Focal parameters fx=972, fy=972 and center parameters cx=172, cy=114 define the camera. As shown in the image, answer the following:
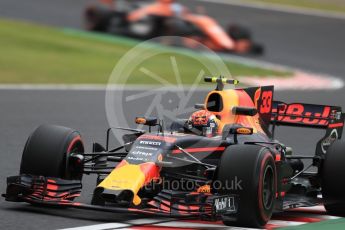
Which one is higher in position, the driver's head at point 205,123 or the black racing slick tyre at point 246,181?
the driver's head at point 205,123

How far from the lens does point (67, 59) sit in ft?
87.8

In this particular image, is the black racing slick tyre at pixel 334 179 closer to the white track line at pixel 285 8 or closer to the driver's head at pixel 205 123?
the driver's head at pixel 205 123

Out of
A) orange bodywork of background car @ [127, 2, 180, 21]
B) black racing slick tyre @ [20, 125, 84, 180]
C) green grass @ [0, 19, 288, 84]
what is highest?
orange bodywork of background car @ [127, 2, 180, 21]

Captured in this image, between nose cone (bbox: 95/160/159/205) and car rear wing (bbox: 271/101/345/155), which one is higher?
car rear wing (bbox: 271/101/345/155)

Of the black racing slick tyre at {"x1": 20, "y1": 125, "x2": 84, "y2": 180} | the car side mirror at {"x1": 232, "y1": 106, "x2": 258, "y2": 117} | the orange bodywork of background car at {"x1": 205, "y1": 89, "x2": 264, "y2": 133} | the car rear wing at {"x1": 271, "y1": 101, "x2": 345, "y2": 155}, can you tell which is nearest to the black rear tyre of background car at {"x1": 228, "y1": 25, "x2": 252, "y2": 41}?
the car rear wing at {"x1": 271, "y1": 101, "x2": 345, "y2": 155}

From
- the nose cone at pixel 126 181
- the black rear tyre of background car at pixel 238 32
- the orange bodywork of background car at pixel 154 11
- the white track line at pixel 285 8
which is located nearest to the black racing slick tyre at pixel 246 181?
the nose cone at pixel 126 181

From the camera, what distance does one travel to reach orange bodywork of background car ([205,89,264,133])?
10.4m

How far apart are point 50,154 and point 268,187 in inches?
89.1

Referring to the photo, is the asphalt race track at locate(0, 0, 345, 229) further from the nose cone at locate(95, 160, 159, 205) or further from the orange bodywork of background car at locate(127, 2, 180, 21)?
the orange bodywork of background car at locate(127, 2, 180, 21)

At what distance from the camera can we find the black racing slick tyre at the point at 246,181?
9016mm

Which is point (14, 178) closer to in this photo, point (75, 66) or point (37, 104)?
point (37, 104)

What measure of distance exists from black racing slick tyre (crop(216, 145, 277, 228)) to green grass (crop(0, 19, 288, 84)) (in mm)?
14239

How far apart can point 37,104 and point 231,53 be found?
12334mm

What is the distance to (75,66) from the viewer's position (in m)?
25.8
